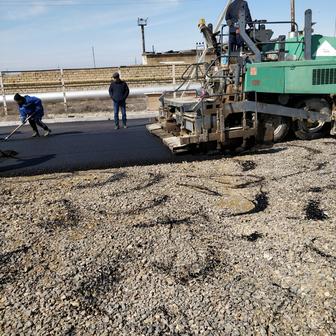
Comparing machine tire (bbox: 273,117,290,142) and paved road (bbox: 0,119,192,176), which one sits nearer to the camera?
paved road (bbox: 0,119,192,176)

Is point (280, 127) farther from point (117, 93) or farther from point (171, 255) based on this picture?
point (171, 255)

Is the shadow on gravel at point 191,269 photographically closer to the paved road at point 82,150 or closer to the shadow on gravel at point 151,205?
the shadow on gravel at point 151,205

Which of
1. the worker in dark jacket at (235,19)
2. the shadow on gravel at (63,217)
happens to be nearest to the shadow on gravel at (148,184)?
the shadow on gravel at (63,217)

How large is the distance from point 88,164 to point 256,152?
314 cm

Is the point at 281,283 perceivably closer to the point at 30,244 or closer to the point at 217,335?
the point at 217,335

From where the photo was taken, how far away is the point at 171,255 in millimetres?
3902

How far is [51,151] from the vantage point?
9070mm

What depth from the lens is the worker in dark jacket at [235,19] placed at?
28.5ft

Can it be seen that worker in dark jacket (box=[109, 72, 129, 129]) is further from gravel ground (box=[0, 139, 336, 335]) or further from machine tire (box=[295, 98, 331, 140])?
gravel ground (box=[0, 139, 336, 335])

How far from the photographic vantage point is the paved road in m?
7.66

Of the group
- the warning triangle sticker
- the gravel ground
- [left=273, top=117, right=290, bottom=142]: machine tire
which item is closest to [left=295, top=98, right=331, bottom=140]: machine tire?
[left=273, top=117, right=290, bottom=142]: machine tire

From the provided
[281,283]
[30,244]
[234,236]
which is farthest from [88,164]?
[281,283]

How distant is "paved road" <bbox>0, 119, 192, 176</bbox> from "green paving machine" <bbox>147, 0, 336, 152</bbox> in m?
0.64

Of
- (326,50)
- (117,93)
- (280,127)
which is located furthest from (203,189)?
(117,93)
